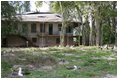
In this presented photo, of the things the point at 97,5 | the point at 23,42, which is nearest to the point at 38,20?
the point at 23,42

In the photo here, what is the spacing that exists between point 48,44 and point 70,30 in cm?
412

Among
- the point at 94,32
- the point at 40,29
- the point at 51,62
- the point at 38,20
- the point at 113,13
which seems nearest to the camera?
the point at 51,62

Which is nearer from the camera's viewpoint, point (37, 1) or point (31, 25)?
point (37, 1)

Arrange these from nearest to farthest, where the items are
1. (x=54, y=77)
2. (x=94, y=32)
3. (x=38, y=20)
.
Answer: (x=54, y=77) → (x=94, y=32) → (x=38, y=20)

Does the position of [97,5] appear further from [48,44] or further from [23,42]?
[23,42]

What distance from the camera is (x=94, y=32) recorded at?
1944cm

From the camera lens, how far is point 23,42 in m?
23.9

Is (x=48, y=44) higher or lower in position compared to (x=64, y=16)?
lower

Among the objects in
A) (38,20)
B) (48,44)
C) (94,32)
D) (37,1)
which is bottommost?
(48,44)

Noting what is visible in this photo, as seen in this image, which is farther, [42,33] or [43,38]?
[43,38]

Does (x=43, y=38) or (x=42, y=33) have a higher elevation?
(x=42, y=33)

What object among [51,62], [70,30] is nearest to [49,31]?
[70,30]

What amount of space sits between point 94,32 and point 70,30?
6.61 meters

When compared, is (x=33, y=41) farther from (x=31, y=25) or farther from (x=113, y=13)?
(x=113, y=13)
